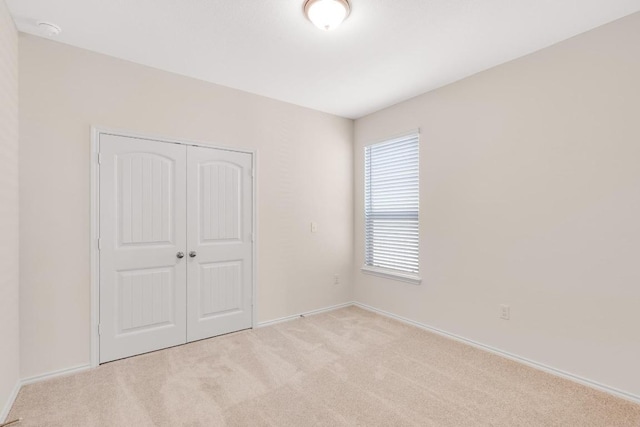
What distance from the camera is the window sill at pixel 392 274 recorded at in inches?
142

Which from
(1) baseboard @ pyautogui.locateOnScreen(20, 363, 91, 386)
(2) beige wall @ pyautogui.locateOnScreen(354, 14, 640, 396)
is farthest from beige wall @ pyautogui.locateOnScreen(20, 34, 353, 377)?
(2) beige wall @ pyautogui.locateOnScreen(354, 14, 640, 396)

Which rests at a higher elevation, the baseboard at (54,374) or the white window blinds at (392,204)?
the white window blinds at (392,204)

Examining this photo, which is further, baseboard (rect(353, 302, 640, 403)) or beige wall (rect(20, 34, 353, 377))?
beige wall (rect(20, 34, 353, 377))

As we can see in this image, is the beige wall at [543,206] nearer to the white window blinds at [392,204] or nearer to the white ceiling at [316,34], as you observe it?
the white window blinds at [392,204]

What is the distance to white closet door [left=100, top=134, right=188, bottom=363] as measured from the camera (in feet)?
8.97

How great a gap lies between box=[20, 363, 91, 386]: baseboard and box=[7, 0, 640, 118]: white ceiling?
2.68 m

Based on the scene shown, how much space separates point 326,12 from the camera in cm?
203

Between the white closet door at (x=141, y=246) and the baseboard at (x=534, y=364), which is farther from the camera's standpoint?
the white closet door at (x=141, y=246)

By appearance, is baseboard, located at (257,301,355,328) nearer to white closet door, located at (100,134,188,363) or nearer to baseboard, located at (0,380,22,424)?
white closet door, located at (100,134,188,363)

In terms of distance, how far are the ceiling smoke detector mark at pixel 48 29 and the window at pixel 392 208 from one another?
3.34 metres

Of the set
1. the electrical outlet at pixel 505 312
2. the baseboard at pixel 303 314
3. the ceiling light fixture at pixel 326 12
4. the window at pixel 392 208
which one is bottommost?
the baseboard at pixel 303 314

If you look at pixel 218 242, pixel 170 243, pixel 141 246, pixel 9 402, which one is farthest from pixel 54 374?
pixel 218 242

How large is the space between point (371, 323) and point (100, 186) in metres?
3.14

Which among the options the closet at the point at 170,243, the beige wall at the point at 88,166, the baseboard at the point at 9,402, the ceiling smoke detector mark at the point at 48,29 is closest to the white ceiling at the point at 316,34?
the ceiling smoke detector mark at the point at 48,29
